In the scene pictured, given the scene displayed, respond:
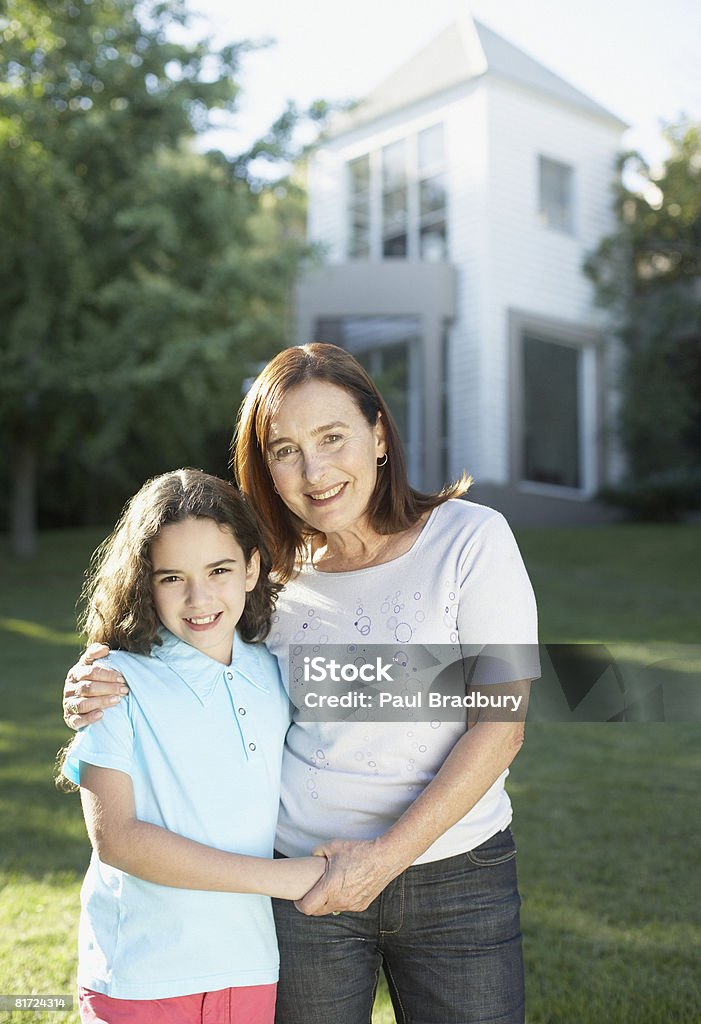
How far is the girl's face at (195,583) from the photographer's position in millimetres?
1870

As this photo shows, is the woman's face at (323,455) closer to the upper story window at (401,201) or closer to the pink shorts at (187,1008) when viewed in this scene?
the pink shorts at (187,1008)

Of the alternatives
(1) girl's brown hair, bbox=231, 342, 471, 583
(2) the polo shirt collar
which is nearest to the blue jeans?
(2) the polo shirt collar

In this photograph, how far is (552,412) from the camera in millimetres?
13828

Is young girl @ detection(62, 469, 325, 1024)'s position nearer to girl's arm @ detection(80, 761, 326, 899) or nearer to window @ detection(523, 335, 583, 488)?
girl's arm @ detection(80, 761, 326, 899)

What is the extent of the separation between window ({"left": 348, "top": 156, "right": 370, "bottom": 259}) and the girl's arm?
13.5m

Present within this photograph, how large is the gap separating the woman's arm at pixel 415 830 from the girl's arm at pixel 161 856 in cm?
5

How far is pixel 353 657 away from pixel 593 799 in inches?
Answer: 121

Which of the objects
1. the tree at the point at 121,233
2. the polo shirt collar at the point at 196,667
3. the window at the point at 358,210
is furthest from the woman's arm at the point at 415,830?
the window at the point at 358,210

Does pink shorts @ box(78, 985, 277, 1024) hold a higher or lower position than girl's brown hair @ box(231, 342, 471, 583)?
lower

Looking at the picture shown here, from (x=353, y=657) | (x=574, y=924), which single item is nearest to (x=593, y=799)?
(x=574, y=924)

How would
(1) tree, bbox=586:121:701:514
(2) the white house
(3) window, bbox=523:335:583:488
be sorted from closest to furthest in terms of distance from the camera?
1. (2) the white house
2. (1) tree, bbox=586:121:701:514
3. (3) window, bbox=523:335:583:488

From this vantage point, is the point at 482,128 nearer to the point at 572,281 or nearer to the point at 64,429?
the point at 572,281

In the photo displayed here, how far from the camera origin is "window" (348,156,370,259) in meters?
14.6

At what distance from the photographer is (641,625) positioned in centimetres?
788
